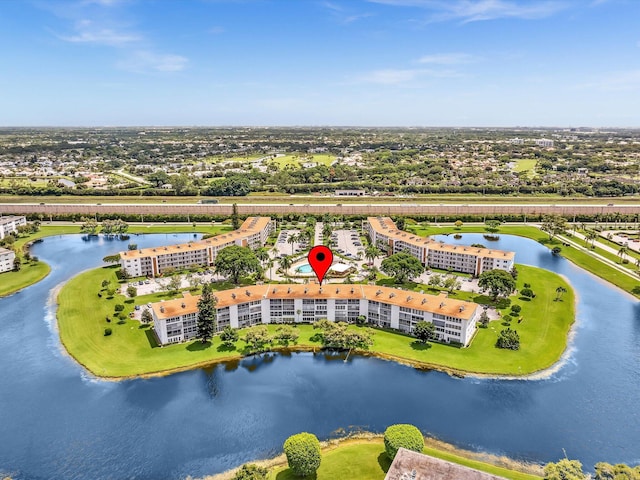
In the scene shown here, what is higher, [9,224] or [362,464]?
[9,224]

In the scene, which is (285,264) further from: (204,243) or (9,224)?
(9,224)

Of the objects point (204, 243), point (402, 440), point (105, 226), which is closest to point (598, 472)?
point (402, 440)

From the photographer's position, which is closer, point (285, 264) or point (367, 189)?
point (285, 264)

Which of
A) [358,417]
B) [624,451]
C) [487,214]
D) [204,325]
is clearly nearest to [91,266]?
[204,325]

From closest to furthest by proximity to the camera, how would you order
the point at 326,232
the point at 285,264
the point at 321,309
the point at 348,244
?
the point at 321,309 → the point at 285,264 → the point at 348,244 → the point at 326,232

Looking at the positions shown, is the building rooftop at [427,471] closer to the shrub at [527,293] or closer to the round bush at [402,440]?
the round bush at [402,440]

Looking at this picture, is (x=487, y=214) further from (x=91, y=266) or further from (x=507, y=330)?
(x=91, y=266)

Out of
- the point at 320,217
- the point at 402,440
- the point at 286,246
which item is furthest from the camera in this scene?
the point at 320,217
